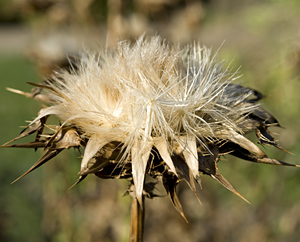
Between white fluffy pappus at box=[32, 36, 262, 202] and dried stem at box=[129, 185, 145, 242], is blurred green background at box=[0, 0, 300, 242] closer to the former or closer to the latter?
dried stem at box=[129, 185, 145, 242]

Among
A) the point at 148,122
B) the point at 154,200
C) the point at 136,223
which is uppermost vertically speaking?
the point at 148,122

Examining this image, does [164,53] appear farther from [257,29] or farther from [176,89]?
[257,29]

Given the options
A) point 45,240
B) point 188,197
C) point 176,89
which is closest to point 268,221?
point 188,197

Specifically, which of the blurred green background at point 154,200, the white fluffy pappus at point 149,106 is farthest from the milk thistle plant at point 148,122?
the blurred green background at point 154,200

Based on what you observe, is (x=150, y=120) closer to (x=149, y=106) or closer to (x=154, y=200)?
(x=149, y=106)

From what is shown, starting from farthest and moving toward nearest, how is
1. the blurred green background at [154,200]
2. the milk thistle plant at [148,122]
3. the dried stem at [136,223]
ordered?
the blurred green background at [154,200] → the dried stem at [136,223] → the milk thistle plant at [148,122]

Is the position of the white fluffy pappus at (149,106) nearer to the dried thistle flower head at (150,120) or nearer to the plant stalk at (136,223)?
the dried thistle flower head at (150,120)

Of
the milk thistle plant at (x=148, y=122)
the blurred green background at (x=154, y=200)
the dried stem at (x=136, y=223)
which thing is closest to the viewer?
the milk thistle plant at (x=148, y=122)

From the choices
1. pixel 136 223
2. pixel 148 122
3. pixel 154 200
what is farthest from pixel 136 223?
pixel 154 200
